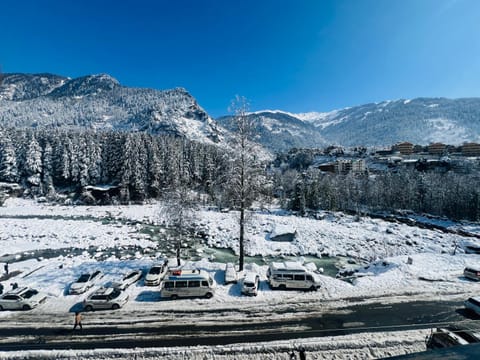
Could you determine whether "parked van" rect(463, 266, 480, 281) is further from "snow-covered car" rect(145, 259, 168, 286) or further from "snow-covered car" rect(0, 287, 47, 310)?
"snow-covered car" rect(0, 287, 47, 310)

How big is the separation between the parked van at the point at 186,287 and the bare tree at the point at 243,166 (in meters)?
4.59

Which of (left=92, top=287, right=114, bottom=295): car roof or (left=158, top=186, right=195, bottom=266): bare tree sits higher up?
(left=158, top=186, right=195, bottom=266): bare tree

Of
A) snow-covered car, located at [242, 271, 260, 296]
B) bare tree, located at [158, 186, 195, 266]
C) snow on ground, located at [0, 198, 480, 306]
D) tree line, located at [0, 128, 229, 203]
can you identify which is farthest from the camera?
tree line, located at [0, 128, 229, 203]

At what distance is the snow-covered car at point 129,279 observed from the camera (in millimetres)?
16952

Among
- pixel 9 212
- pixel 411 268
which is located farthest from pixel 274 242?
pixel 9 212

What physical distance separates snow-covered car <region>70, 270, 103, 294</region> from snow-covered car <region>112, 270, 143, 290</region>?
83.2 inches

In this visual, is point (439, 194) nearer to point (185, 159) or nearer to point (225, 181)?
point (225, 181)

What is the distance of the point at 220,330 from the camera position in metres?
13.2

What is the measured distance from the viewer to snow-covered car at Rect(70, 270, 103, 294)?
16.8 meters

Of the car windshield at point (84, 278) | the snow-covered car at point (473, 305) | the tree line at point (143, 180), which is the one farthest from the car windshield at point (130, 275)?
the tree line at point (143, 180)

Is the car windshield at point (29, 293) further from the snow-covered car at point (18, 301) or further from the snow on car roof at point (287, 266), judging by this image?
the snow on car roof at point (287, 266)

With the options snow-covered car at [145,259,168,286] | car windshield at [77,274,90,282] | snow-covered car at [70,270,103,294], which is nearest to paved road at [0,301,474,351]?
snow-covered car at [70,270,103,294]

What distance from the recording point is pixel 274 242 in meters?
37.8

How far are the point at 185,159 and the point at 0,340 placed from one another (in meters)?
79.0
